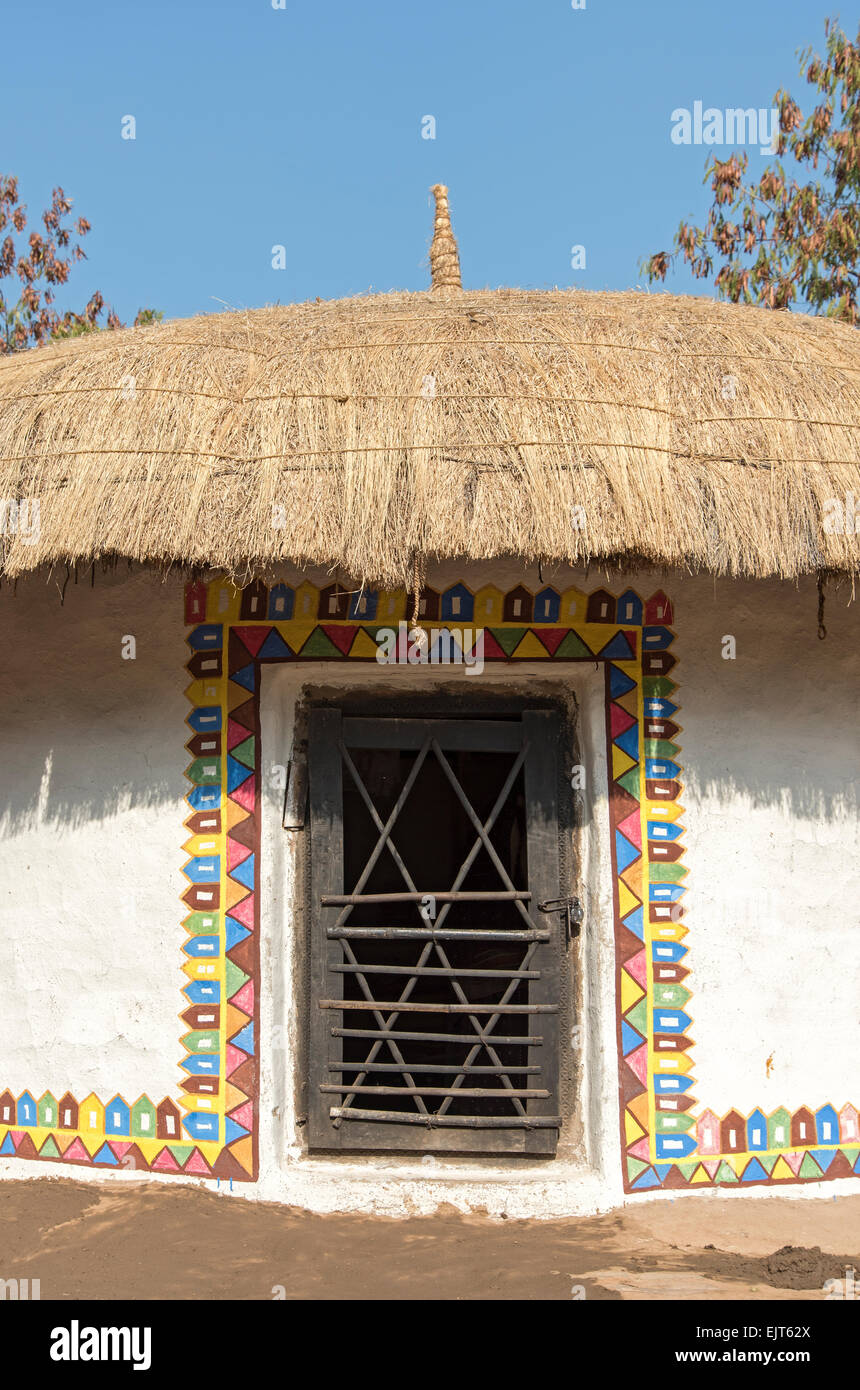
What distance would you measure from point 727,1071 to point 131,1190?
2.24 metres

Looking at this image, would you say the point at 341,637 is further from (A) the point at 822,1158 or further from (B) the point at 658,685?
(A) the point at 822,1158

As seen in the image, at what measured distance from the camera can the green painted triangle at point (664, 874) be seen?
15.4ft

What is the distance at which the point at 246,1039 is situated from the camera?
462 cm

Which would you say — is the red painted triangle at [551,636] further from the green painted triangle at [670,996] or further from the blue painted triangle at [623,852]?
the green painted triangle at [670,996]

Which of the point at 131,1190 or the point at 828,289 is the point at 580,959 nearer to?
the point at 131,1190

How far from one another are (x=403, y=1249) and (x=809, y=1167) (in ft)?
5.16

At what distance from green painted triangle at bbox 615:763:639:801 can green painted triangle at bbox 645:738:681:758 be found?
0.08 meters

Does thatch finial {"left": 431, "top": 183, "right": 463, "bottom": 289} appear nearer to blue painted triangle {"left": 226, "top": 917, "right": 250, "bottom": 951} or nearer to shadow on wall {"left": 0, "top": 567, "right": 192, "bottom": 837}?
shadow on wall {"left": 0, "top": 567, "right": 192, "bottom": 837}

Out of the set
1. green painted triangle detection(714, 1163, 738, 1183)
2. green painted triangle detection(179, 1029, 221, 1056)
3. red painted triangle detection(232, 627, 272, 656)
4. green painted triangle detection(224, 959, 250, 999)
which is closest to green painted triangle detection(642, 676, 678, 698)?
red painted triangle detection(232, 627, 272, 656)

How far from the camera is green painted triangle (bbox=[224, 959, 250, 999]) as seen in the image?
15.3ft

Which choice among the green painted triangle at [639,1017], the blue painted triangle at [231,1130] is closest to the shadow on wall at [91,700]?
the blue painted triangle at [231,1130]

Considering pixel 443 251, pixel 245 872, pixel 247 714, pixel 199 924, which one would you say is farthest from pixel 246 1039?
pixel 443 251

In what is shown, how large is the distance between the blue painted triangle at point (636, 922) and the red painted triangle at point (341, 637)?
1455 millimetres

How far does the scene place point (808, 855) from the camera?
15.8 feet
